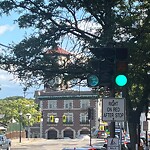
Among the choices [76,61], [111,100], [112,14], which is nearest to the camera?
[111,100]

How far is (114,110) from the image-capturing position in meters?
11.6

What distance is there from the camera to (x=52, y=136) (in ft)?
368

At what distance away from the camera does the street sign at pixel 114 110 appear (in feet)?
37.9

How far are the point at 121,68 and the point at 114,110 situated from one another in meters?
1.12

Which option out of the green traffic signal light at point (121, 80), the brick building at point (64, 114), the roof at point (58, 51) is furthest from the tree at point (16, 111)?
the green traffic signal light at point (121, 80)

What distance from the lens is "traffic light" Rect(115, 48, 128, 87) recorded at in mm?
11609

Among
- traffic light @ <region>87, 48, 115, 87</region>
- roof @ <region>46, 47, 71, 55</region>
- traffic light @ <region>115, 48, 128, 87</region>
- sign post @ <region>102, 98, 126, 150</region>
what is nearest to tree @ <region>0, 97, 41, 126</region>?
roof @ <region>46, 47, 71, 55</region>

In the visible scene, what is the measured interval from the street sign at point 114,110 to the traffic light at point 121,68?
47cm

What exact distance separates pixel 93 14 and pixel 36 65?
2.95 m

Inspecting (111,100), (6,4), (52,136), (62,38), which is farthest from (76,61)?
(52,136)

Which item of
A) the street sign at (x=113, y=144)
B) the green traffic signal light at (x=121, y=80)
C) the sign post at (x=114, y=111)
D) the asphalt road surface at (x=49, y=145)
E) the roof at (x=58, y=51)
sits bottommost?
the asphalt road surface at (x=49, y=145)

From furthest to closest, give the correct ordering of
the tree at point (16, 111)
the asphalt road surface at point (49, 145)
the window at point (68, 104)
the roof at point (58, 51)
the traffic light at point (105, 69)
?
1. the window at point (68, 104)
2. the tree at point (16, 111)
3. the asphalt road surface at point (49, 145)
4. the roof at point (58, 51)
5. the traffic light at point (105, 69)

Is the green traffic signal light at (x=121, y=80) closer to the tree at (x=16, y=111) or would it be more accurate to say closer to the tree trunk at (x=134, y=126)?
the tree trunk at (x=134, y=126)

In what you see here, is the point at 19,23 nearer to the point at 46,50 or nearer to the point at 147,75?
the point at 46,50
